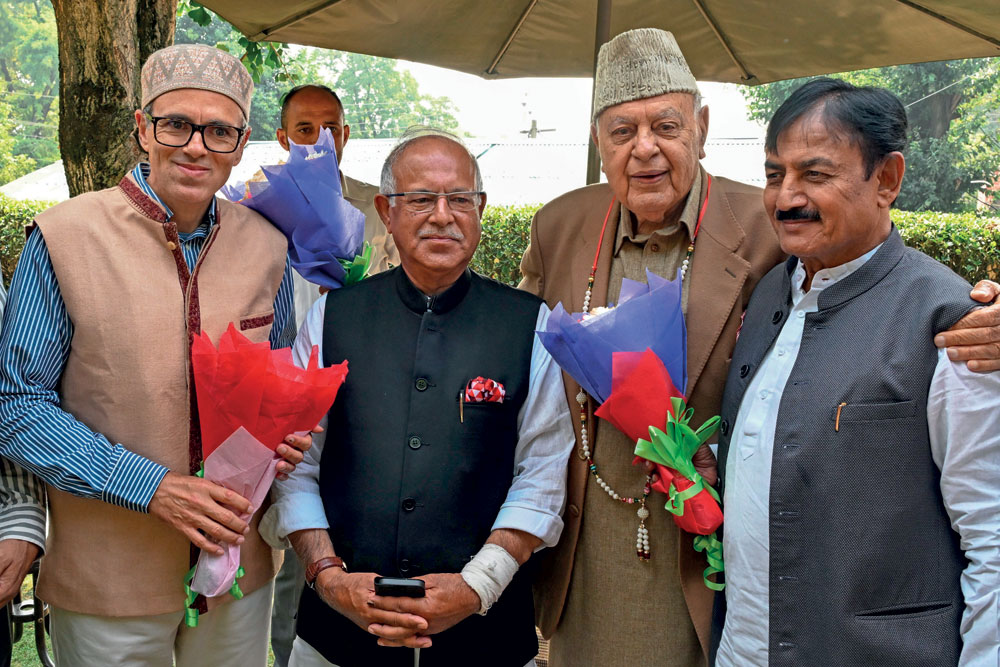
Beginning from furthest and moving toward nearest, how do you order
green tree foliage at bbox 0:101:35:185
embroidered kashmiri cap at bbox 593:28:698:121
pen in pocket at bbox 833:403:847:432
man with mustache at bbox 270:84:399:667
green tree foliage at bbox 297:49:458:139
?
green tree foliage at bbox 297:49:458:139
green tree foliage at bbox 0:101:35:185
man with mustache at bbox 270:84:399:667
embroidered kashmiri cap at bbox 593:28:698:121
pen in pocket at bbox 833:403:847:432

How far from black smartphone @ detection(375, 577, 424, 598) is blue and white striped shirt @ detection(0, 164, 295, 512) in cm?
64

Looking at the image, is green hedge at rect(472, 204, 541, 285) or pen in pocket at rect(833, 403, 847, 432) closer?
pen in pocket at rect(833, 403, 847, 432)

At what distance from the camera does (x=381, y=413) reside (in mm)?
2176

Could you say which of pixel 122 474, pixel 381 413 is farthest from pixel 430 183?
pixel 122 474

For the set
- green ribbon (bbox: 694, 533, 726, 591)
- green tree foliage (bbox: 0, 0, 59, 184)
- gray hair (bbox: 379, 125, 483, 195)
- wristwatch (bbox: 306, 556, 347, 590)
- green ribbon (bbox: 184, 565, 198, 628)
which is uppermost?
green tree foliage (bbox: 0, 0, 59, 184)

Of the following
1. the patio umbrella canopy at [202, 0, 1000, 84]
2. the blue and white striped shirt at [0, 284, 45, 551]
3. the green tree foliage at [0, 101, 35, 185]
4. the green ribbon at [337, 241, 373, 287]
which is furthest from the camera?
the green tree foliage at [0, 101, 35, 185]

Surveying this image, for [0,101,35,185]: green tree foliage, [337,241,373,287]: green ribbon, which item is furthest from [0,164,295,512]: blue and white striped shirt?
[0,101,35,185]: green tree foliage

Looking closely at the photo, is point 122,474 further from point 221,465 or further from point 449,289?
point 449,289

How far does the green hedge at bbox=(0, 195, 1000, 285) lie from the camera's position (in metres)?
9.85

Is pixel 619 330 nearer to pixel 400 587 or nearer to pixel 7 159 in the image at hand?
pixel 400 587

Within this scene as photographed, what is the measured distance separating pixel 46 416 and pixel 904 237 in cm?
1013

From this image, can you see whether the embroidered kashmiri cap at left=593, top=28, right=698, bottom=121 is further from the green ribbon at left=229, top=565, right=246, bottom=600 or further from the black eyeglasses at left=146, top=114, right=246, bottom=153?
the green ribbon at left=229, top=565, right=246, bottom=600

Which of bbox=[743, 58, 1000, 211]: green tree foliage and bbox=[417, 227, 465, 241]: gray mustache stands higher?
bbox=[743, 58, 1000, 211]: green tree foliage

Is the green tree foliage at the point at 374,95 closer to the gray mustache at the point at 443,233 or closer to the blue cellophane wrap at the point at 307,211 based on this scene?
the blue cellophane wrap at the point at 307,211
